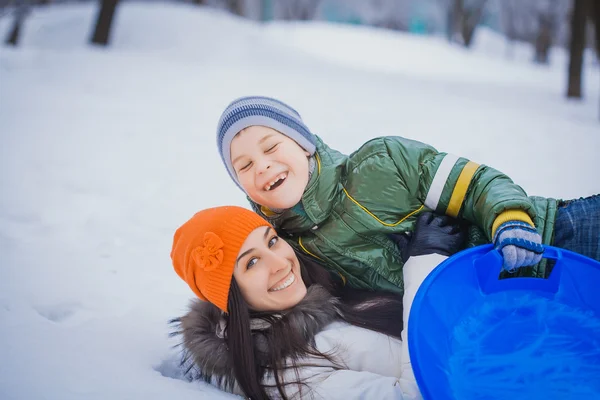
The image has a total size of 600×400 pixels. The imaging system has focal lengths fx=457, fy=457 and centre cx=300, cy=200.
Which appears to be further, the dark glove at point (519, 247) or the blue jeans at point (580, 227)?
the blue jeans at point (580, 227)

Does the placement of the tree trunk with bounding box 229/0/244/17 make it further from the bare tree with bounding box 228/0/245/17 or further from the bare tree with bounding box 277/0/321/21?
the bare tree with bounding box 277/0/321/21

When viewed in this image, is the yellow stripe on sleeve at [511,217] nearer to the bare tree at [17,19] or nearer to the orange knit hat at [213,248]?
the orange knit hat at [213,248]

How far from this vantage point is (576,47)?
5.18m

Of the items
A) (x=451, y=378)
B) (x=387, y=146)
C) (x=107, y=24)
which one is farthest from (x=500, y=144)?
(x=107, y=24)

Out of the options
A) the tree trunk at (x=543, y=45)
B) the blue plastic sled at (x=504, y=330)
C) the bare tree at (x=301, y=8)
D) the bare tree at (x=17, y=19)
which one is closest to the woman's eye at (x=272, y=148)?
the blue plastic sled at (x=504, y=330)

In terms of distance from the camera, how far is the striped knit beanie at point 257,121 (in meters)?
1.41

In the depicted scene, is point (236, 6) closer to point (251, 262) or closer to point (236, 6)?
point (236, 6)

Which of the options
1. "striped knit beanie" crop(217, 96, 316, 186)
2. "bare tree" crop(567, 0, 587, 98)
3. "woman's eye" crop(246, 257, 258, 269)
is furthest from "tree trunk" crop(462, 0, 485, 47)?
"woman's eye" crop(246, 257, 258, 269)

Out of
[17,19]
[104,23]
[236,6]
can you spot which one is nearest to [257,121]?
[104,23]

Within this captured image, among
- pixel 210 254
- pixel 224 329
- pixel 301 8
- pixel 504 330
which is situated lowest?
pixel 224 329

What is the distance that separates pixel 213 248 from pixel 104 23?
18.5 feet

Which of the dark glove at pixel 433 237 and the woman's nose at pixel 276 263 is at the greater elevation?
the dark glove at pixel 433 237

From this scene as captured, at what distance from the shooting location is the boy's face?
1.35 m

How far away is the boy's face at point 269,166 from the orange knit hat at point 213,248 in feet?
0.29
